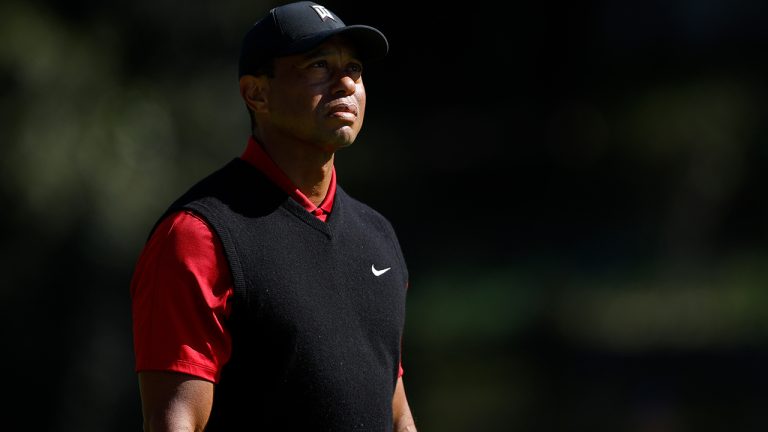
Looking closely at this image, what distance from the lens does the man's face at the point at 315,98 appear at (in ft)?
9.66

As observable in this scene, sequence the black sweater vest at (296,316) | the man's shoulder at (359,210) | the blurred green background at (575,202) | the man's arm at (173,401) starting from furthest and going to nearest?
the blurred green background at (575,202) → the man's shoulder at (359,210) → the black sweater vest at (296,316) → the man's arm at (173,401)

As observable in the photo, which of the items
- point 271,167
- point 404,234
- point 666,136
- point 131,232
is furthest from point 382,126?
Answer: point 271,167

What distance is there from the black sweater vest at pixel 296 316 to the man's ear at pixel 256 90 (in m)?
0.13

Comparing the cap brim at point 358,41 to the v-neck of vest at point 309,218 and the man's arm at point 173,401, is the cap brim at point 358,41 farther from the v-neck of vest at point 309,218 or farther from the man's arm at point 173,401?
the man's arm at point 173,401

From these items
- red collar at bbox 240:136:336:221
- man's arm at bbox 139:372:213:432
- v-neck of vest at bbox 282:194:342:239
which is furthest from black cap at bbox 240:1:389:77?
man's arm at bbox 139:372:213:432

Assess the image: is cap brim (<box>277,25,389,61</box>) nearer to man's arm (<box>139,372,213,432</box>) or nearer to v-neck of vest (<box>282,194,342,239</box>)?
v-neck of vest (<box>282,194,342,239</box>)

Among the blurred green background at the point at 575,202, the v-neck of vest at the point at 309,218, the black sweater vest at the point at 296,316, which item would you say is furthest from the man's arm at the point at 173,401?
the blurred green background at the point at 575,202

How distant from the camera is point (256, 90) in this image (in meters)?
2.99

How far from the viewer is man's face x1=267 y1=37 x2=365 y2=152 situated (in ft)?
9.66

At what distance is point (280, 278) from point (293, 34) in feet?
1.75

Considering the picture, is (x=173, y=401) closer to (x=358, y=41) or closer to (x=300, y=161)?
(x=300, y=161)

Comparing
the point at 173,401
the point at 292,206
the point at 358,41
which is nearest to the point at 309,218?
the point at 292,206

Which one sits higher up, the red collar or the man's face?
the man's face

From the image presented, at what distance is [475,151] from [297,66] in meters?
11.4
